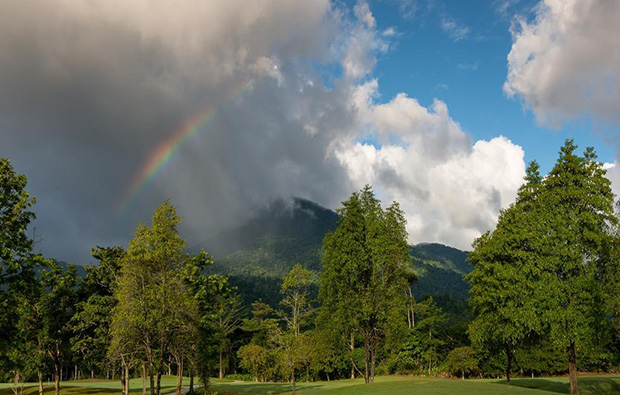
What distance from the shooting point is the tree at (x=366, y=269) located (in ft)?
134

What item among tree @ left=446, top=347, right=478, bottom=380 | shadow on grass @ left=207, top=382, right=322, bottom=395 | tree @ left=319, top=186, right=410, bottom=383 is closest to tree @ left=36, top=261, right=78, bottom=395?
shadow on grass @ left=207, top=382, right=322, bottom=395

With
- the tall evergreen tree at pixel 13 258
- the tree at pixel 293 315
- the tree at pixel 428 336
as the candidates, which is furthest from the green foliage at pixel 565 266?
the tree at pixel 428 336

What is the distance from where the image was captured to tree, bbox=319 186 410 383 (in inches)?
Answer: 1608

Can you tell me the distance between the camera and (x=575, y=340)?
3334 centimetres

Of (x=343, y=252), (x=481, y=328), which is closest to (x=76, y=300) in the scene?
(x=343, y=252)

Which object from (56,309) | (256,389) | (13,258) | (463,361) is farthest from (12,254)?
→ (463,361)

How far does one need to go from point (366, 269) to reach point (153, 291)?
68.1 feet

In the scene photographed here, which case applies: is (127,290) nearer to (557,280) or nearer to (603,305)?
(557,280)

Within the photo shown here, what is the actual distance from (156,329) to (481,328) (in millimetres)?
32972

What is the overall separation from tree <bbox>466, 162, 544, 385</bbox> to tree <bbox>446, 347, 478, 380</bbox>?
3527 centimetres

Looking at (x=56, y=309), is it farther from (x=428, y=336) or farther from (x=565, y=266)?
(x=428, y=336)

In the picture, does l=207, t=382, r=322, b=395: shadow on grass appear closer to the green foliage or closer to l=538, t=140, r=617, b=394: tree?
the green foliage

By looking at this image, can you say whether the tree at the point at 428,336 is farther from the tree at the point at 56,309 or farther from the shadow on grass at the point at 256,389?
the tree at the point at 56,309

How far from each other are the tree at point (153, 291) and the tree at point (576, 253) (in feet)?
101
